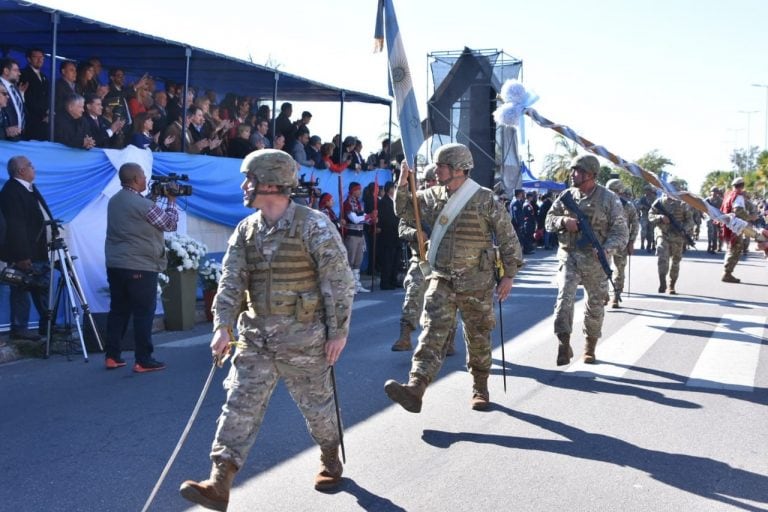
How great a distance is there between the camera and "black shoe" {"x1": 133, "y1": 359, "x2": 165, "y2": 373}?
25.2ft

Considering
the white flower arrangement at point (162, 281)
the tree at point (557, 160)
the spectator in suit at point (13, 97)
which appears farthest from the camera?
the tree at point (557, 160)

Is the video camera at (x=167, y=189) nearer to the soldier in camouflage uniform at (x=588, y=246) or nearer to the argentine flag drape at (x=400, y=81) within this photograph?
the argentine flag drape at (x=400, y=81)

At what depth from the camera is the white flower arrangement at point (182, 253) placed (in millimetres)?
10117

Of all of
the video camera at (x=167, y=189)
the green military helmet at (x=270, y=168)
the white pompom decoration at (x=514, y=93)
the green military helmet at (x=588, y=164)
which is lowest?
the video camera at (x=167, y=189)

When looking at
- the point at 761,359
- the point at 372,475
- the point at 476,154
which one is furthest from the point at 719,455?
the point at 476,154

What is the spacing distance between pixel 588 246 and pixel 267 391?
15.7 feet

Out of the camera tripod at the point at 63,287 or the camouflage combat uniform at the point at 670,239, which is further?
the camouflage combat uniform at the point at 670,239

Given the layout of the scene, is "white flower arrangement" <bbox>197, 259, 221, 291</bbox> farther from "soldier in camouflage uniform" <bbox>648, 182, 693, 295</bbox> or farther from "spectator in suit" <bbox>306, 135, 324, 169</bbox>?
"soldier in camouflage uniform" <bbox>648, 182, 693, 295</bbox>

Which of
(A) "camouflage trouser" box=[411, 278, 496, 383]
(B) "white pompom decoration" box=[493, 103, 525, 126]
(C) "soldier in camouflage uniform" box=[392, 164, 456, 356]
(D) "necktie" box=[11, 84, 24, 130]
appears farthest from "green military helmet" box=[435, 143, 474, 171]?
(D) "necktie" box=[11, 84, 24, 130]

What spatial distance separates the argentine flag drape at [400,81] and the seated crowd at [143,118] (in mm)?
4647

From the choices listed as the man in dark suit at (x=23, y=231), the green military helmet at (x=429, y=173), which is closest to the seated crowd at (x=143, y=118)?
the man in dark suit at (x=23, y=231)

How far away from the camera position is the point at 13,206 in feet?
27.4

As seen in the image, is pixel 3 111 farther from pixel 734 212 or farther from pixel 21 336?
pixel 734 212

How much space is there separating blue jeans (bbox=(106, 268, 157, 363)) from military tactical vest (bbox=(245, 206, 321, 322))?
3.78m
